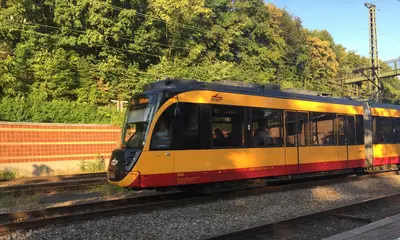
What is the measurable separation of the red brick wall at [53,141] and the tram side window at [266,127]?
10.6 m

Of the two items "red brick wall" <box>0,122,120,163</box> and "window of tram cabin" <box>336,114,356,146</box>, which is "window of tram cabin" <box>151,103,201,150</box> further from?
"red brick wall" <box>0,122,120,163</box>

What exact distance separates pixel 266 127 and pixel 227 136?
176cm

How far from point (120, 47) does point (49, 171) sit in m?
14.2

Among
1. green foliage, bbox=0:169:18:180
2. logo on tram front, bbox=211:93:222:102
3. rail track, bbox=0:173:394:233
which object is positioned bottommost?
green foliage, bbox=0:169:18:180

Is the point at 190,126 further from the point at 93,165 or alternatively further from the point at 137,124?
the point at 93,165

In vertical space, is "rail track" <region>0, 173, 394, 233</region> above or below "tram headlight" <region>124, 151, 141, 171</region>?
below

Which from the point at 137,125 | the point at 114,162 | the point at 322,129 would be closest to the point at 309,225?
the point at 137,125

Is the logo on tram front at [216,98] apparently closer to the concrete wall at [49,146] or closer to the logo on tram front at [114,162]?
the logo on tram front at [114,162]

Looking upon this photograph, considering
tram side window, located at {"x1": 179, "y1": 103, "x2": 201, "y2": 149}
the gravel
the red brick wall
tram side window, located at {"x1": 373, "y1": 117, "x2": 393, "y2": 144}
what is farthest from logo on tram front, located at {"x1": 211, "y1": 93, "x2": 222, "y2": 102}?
the red brick wall

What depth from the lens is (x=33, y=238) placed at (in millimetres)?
6527

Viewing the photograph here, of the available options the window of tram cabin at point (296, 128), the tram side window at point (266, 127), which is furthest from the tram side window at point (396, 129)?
the tram side window at point (266, 127)

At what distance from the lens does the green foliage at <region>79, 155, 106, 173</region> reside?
67.6 ft

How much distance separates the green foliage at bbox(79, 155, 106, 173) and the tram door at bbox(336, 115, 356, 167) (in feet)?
42.8

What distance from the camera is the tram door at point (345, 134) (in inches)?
579
